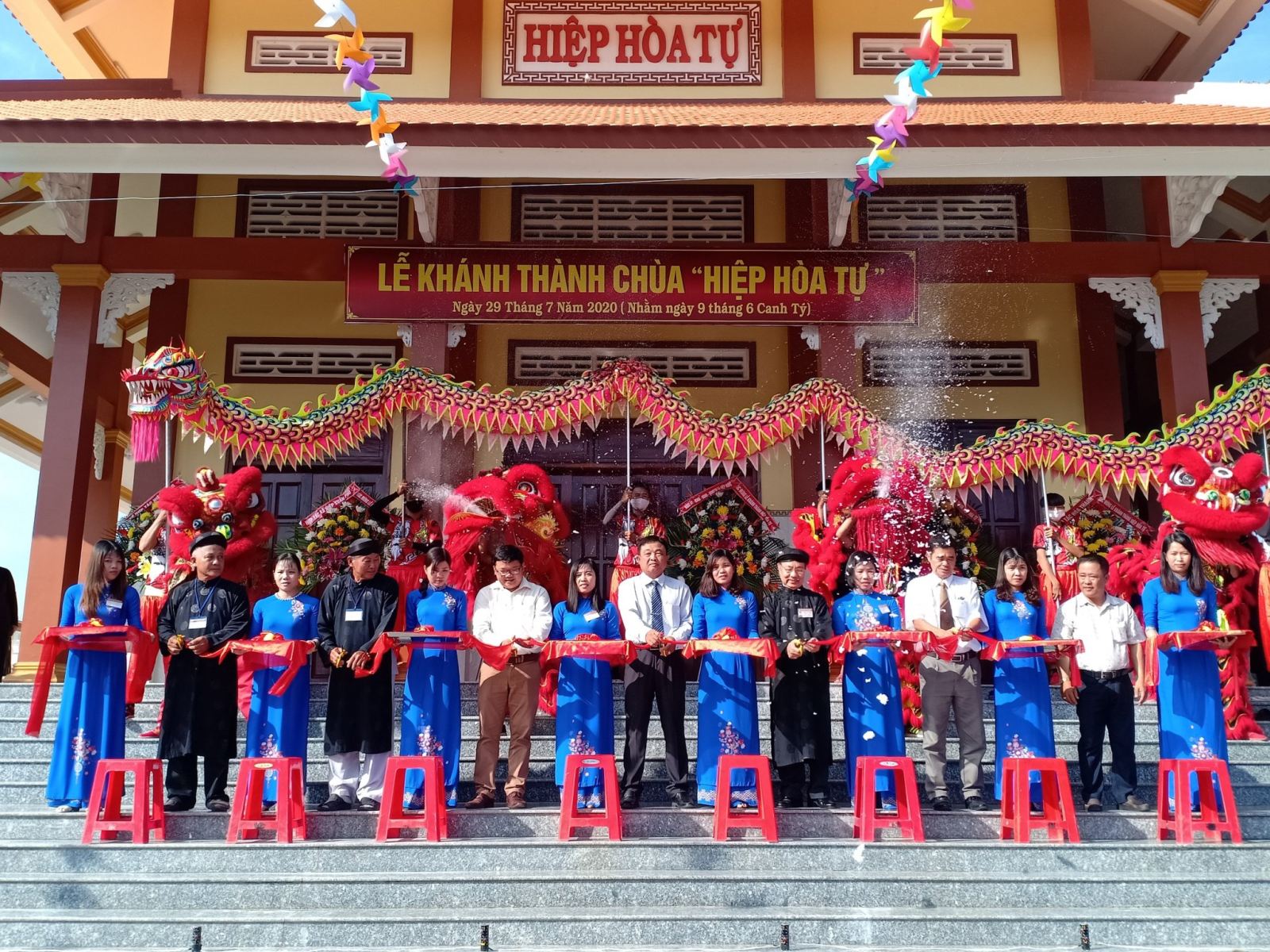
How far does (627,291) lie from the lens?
28.7 ft

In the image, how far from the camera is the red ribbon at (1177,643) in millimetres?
5613

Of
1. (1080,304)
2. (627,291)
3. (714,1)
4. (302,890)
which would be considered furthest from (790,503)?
(302,890)

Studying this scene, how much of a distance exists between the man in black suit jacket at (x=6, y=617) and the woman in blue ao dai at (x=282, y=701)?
3.02 m

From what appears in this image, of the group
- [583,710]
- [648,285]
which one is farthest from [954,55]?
[583,710]

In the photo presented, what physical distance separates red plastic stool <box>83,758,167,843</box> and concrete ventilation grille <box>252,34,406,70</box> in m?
6.17

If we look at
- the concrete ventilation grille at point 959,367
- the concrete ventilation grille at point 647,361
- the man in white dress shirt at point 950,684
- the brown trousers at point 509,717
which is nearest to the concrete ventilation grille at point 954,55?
the concrete ventilation grille at point 959,367

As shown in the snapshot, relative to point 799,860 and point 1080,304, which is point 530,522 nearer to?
point 799,860

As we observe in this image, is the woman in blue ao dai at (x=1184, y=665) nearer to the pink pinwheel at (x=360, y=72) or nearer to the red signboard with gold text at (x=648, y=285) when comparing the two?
the red signboard with gold text at (x=648, y=285)

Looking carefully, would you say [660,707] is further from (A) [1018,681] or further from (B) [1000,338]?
(B) [1000,338]

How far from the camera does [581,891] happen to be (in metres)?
4.72

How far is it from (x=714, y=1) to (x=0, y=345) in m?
7.15

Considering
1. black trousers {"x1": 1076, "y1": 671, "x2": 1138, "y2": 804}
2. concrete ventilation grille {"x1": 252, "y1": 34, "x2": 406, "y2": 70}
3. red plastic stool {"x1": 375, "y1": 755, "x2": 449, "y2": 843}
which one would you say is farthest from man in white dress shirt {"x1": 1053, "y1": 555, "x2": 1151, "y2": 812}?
concrete ventilation grille {"x1": 252, "y1": 34, "x2": 406, "y2": 70}

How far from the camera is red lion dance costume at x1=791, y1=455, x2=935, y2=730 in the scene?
726 centimetres

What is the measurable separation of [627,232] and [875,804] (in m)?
5.63
